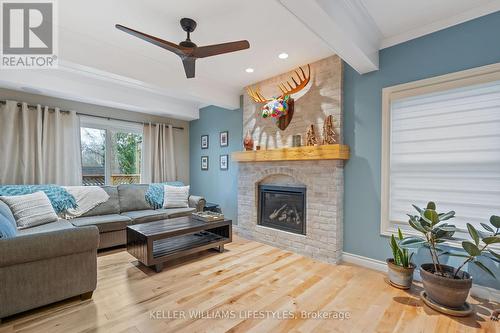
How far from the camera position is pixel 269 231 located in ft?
11.8

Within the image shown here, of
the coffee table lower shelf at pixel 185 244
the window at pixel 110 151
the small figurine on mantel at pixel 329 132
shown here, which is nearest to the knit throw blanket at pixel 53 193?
the window at pixel 110 151

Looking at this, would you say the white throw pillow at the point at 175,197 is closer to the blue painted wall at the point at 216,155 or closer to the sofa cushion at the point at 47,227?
the blue painted wall at the point at 216,155

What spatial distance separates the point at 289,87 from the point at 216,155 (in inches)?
82.5

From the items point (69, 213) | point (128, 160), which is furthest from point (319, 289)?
point (128, 160)

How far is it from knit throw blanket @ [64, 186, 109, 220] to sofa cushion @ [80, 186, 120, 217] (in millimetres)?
50

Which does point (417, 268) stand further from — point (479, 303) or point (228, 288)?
point (228, 288)

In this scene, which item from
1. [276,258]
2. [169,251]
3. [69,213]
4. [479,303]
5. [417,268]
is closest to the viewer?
[479,303]

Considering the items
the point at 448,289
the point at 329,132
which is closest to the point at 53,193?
the point at 329,132

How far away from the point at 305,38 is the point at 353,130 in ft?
4.00

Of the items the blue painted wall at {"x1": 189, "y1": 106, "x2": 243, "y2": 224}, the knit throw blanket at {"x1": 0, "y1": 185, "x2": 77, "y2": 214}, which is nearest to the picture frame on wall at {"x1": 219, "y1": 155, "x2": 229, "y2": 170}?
the blue painted wall at {"x1": 189, "y1": 106, "x2": 243, "y2": 224}

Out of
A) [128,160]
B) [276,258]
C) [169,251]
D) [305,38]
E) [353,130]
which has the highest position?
[305,38]

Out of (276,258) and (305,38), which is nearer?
(305,38)

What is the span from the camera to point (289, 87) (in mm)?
3428

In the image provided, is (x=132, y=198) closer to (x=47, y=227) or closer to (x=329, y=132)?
(x=47, y=227)
